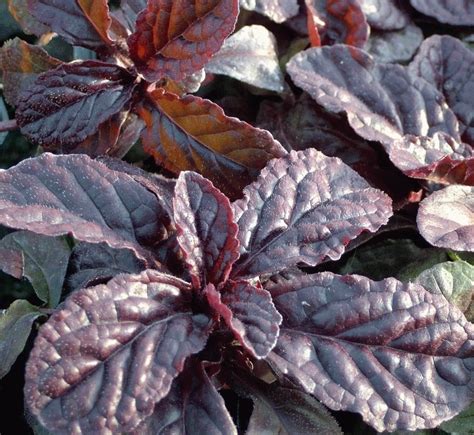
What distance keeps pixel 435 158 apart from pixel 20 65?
0.64 m

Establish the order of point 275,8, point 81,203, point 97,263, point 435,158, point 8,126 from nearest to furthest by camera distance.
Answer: point 81,203
point 97,263
point 435,158
point 8,126
point 275,8

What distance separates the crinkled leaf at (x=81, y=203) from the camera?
74 cm

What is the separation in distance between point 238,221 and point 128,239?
133mm

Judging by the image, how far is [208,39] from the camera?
0.92m

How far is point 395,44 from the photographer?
4.28ft

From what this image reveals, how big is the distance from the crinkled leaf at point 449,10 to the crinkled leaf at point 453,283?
59 cm

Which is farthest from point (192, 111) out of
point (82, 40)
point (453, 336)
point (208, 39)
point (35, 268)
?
point (453, 336)

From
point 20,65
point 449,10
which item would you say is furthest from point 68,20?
point 449,10

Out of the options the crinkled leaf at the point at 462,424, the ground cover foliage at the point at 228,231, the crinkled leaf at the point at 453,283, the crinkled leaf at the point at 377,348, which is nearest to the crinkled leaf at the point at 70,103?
the ground cover foliage at the point at 228,231

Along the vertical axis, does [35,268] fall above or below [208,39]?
below

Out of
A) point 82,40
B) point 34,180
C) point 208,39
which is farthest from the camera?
point 82,40

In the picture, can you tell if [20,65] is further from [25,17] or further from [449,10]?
[449,10]

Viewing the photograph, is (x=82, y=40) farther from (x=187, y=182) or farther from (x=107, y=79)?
(x=187, y=182)

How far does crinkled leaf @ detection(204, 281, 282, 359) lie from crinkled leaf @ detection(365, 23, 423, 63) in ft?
2.20
